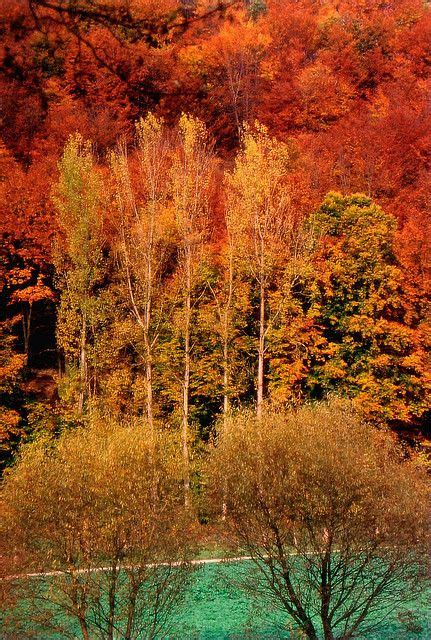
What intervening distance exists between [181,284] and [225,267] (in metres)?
3.86

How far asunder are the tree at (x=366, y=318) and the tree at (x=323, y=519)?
544 inches

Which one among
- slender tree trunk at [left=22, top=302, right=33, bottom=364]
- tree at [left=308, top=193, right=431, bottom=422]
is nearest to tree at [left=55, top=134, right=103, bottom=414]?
slender tree trunk at [left=22, top=302, right=33, bottom=364]

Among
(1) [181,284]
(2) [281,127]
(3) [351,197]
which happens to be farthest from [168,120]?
(1) [181,284]

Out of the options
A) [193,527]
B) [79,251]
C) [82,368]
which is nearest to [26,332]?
[79,251]

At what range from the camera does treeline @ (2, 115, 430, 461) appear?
2848cm

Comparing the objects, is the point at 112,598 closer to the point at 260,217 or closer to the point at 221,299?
the point at 221,299

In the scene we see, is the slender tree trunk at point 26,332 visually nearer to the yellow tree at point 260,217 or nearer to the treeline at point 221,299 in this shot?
the treeline at point 221,299

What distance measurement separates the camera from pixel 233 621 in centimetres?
1819

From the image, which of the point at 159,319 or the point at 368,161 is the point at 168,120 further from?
the point at 159,319

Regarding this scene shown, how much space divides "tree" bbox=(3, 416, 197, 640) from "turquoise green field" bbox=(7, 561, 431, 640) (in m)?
1.64

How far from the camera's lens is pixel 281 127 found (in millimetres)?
52938

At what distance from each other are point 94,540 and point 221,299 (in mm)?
18897

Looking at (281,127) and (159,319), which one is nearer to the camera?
(159,319)

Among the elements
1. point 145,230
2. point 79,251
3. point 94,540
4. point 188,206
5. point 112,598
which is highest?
point 188,206
